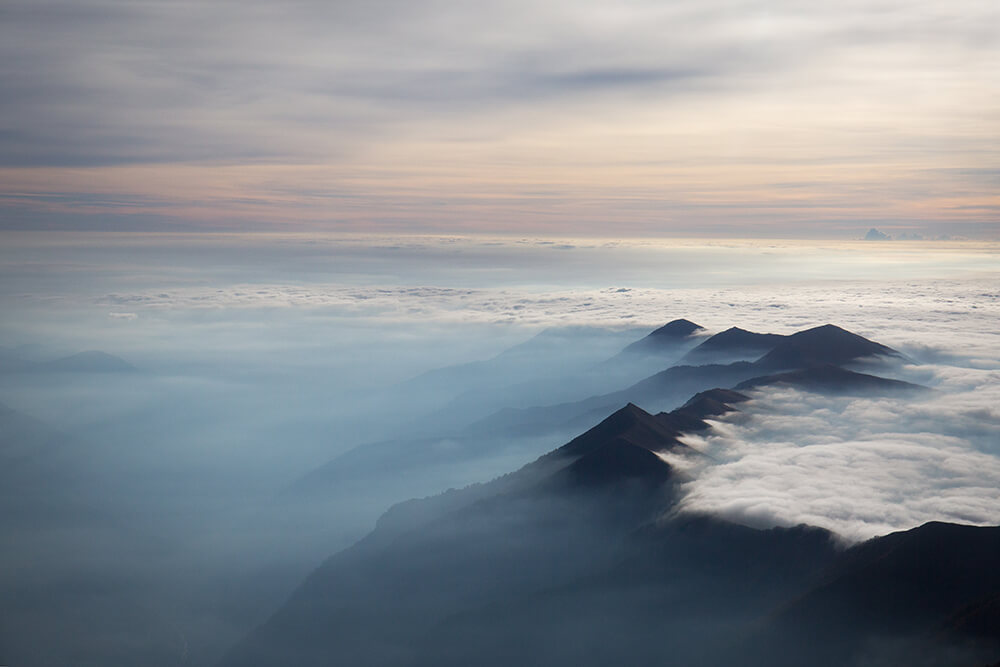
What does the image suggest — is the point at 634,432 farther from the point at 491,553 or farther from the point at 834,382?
the point at 834,382

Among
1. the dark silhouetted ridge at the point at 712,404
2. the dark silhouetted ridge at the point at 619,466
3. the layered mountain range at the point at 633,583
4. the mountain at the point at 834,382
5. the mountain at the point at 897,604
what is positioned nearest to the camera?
the mountain at the point at 897,604

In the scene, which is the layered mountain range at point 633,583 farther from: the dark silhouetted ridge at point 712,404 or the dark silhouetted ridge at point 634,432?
the dark silhouetted ridge at point 712,404

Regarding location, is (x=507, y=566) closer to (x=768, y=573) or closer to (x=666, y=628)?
(x=666, y=628)

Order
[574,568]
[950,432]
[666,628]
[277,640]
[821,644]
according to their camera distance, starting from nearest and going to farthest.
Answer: [821,644] → [666,628] → [574,568] → [950,432] → [277,640]

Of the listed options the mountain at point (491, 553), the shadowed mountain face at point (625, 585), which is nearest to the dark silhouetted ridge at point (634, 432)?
the mountain at point (491, 553)

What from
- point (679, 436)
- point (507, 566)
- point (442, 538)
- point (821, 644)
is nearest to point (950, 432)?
point (679, 436)
